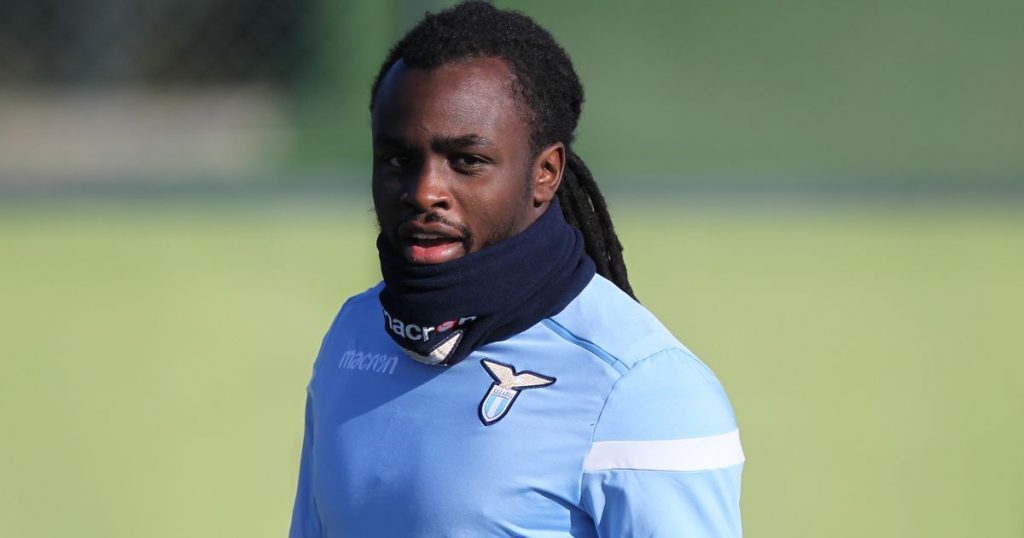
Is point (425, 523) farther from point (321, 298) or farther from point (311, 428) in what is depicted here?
point (321, 298)

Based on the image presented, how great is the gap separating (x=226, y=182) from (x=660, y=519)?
3.15 meters

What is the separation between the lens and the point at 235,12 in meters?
4.43

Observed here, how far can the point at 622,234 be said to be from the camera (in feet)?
14.4

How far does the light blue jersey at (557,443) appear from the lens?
5.09ft

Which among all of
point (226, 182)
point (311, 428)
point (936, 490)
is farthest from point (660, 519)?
point (226, 182)

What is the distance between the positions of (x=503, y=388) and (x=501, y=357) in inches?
1.8

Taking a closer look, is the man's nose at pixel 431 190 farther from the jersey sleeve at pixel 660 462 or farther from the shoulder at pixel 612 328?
the jersey sleeve at pixel 660 462

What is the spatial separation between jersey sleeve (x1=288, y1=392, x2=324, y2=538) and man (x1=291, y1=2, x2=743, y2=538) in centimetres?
18

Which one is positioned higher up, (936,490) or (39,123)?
(39,123)

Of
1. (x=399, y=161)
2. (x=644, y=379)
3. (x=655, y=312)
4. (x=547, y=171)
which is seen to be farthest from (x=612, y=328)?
(x=655, y=312)

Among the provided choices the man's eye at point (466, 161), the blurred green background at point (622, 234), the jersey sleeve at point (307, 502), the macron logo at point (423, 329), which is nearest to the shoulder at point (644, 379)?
the macron logo at point (423, 329)

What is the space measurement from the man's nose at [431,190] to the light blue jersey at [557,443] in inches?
7.7

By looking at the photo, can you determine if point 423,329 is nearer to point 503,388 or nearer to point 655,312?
point 503,388

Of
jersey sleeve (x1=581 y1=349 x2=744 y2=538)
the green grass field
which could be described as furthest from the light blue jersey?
the green grass field
